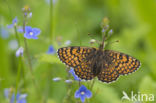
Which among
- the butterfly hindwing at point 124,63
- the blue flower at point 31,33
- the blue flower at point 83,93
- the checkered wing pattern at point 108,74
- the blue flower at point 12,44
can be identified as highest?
the blue flower at point 31,33

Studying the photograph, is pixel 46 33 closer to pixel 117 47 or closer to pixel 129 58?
pixel 117 47

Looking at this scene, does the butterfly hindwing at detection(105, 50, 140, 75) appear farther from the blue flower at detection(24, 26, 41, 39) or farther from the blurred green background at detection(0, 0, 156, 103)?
the blue flower at detection(24, 26, 41, 39)

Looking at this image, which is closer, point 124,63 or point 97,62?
point 124,63

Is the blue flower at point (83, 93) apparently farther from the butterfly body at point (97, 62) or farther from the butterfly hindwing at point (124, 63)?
the butterfly hindwing at point (124, 63)

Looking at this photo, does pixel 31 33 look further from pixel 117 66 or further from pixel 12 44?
pixel 12 44

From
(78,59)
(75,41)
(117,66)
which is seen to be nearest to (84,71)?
(78,59)

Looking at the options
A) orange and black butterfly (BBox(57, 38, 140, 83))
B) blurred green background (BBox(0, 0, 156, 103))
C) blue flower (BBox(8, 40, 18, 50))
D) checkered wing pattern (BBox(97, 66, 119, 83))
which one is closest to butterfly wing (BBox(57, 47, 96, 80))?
orange and black butterfly (BBox(57, 38, 140, 83))

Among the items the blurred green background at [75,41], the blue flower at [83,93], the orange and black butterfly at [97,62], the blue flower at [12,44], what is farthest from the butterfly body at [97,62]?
the blue flower at [12,44]

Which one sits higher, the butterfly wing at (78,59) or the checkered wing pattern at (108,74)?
the butterfly wing at (78,59)
